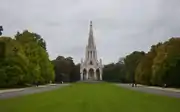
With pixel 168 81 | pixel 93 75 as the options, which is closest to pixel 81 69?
pixel 93 75

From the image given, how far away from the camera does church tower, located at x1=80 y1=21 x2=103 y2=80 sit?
161875 millimetres

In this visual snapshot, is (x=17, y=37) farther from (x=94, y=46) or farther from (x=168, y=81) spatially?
(x=94, y=46)

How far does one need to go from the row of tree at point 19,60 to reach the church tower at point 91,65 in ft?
248

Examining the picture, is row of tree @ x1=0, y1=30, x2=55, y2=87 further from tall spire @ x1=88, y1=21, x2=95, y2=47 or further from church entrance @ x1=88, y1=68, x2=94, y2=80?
tall spire @ x1=88, y1=21, x2=95, y2=47

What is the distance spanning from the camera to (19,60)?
212 ft

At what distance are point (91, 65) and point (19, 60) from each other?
326 feet

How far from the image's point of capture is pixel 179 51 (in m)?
68.8

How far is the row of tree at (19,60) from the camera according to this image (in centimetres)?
6159

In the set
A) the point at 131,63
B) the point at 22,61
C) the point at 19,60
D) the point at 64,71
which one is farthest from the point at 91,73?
the point at 19,60

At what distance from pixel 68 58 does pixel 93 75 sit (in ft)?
43.9

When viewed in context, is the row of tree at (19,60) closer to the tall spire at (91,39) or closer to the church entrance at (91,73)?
the church entrance at (91,73)

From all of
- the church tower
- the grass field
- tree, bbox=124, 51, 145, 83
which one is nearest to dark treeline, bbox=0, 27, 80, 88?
the grass field

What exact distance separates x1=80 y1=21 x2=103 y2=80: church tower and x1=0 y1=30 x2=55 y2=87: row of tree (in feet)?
248

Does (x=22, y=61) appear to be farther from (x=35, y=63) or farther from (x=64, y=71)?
(x=64, y=71)
